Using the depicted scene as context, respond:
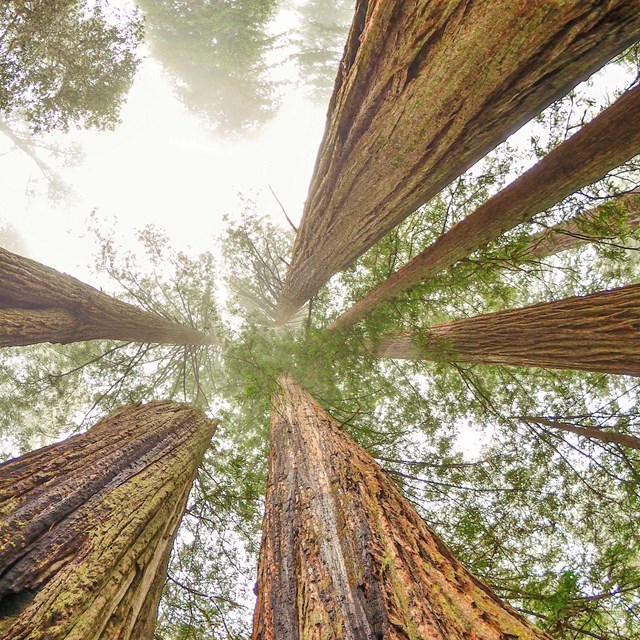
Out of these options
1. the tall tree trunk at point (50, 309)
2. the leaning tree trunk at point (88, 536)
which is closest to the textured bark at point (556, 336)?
the leaning tree trunk at point (88, 536)

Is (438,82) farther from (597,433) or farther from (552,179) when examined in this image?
(597,433)

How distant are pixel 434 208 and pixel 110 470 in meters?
5.24

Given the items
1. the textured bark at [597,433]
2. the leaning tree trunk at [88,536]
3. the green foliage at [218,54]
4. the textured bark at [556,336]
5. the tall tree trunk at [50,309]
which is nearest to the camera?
the leaning tree trunk at [88,536]

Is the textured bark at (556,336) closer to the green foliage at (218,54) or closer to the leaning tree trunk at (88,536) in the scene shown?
the leaning tree trunk at (88,536)

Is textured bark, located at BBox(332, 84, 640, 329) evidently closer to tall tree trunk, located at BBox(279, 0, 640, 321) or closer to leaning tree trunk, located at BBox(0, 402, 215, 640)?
tall tree trunk, located at BBox(279, 0, 640, 321)

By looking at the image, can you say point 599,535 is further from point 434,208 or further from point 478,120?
point 478,120

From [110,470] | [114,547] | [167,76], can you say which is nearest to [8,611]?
[114,547]

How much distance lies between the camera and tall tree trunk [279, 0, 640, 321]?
2.00 meters

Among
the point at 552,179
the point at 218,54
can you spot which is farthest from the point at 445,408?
the point at 218,54

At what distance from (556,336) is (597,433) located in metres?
1.91

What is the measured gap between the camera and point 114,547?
2.22m

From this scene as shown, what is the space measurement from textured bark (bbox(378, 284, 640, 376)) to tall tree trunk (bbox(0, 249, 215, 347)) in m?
4.67

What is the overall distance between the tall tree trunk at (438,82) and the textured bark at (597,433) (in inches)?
156

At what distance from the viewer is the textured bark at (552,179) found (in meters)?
3.19
